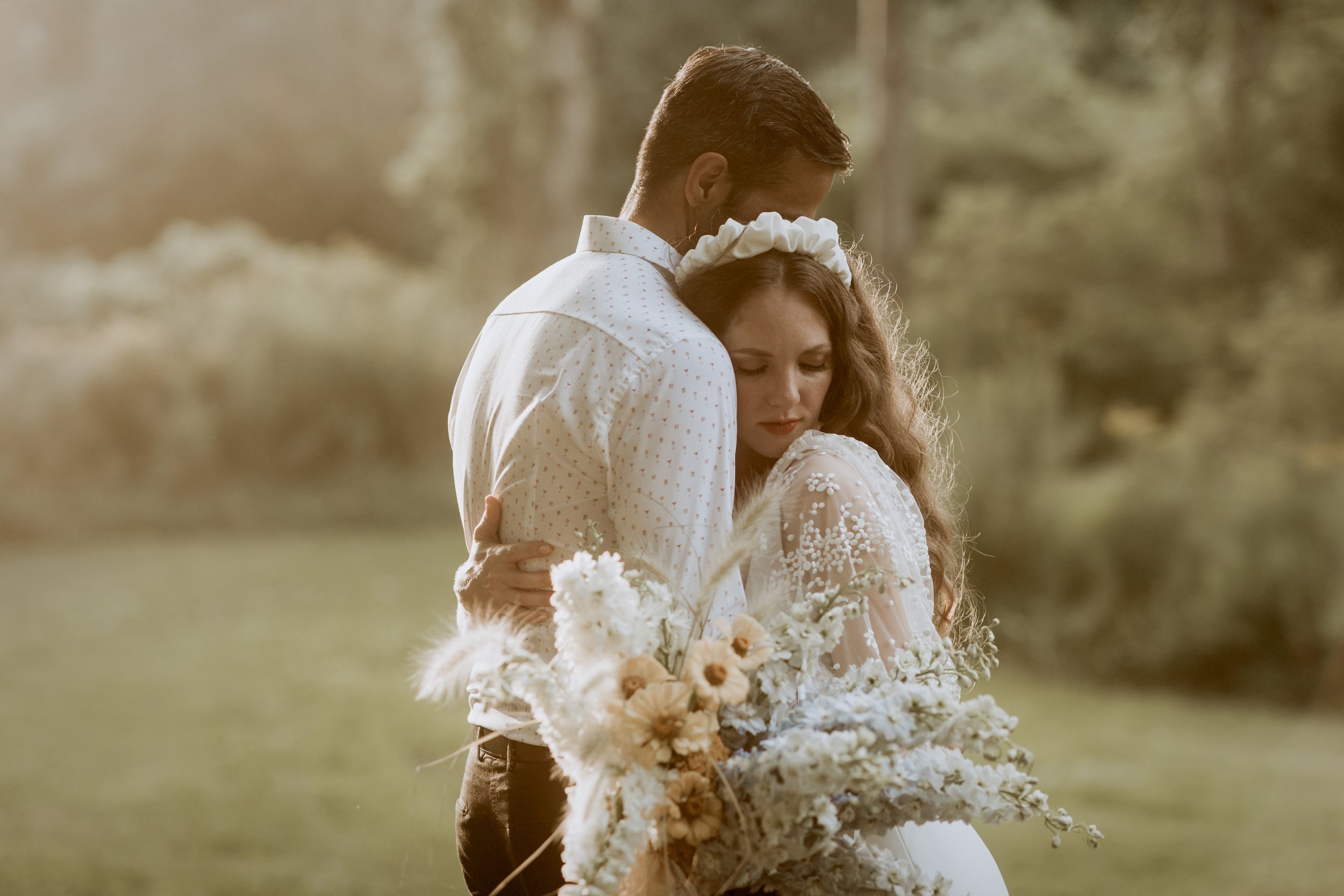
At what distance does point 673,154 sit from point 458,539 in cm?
1002

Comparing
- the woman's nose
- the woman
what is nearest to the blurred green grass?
the woman

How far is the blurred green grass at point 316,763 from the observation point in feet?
19.1

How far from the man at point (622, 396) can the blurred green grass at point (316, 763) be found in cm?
240

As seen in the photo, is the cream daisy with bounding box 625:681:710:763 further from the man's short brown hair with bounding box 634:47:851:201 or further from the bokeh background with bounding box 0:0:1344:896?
the man's short brown hair with bounding box 634:47:851:201

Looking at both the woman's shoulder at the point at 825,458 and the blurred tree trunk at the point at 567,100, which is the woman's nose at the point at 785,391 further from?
the blurred tree trunk at the point at 567,100

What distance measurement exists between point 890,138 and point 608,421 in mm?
9222

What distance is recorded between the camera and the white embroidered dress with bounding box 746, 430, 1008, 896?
2.02 m

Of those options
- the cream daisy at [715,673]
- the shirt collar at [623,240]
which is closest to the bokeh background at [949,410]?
the cream daisy at [715,673]

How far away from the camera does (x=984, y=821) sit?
1.69m

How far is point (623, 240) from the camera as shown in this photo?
218 cm

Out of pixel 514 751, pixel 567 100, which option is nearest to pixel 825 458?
pixel 514 751

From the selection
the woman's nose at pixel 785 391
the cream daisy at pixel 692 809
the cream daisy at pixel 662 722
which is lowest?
the cream daisy at pixel 692 809

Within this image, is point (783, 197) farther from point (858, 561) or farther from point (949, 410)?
point (949, 410)

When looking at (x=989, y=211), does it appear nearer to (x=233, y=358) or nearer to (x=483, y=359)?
(x=233, y=358)
